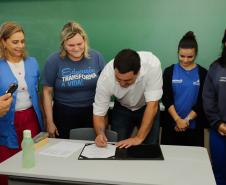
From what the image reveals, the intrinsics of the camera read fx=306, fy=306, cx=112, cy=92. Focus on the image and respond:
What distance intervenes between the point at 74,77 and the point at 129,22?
89 centimetres

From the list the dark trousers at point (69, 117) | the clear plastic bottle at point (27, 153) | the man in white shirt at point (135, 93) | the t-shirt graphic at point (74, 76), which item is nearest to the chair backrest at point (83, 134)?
the man in white shirt at point (135, 93)

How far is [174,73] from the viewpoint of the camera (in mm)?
2619

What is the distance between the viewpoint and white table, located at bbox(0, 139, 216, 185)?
5.19 ft

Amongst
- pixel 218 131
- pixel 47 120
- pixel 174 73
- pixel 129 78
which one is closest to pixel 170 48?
pixel 174 73

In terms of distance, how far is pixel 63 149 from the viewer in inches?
79.8

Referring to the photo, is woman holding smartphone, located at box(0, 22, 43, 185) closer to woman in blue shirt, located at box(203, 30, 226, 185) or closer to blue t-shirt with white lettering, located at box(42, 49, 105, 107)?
blue t-shirt with white lettering, located at box(42, 49, 105, 107)

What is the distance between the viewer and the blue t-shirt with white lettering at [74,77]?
2.49 m

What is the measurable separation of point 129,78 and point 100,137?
17.9 inches

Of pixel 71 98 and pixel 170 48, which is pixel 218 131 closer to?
pixel 170 48

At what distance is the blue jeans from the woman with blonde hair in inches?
9.4

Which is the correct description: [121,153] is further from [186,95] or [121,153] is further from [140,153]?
[186,95]

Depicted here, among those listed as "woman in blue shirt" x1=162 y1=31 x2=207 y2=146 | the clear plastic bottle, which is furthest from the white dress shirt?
the clear plastic bottle

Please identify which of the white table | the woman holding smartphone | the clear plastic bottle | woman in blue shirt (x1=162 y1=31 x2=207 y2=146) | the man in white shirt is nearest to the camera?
the white table

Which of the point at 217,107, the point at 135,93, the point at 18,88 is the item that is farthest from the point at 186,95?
the point at 18,88
